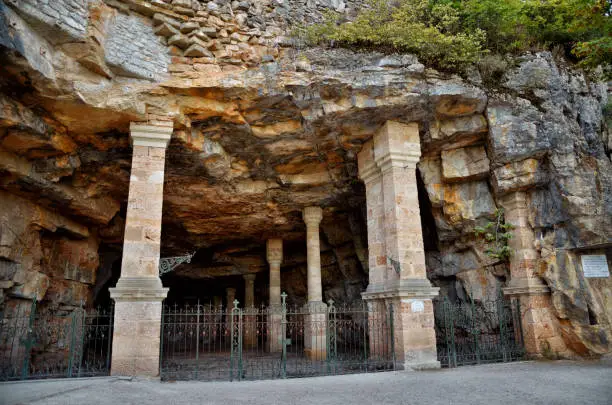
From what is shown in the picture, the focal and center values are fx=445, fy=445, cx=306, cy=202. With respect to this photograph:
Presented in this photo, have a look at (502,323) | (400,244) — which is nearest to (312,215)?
(400,244)

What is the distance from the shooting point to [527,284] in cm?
991

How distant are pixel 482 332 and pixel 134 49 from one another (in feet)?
32.8

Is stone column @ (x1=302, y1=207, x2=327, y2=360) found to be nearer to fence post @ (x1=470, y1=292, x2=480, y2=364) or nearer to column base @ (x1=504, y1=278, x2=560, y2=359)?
fence post @ (x1=470, y1=292, x2=480, y2=364)

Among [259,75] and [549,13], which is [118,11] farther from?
[549,13]

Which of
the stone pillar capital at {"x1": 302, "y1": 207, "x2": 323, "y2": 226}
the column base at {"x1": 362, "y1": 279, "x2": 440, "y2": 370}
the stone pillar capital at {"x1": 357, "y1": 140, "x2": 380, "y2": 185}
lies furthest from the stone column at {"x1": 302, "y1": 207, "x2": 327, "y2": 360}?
the stone pillar capital at {"x1": 357, "y1": 140, "x2": 380, "y2": 185}

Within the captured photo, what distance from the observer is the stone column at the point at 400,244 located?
8734 millimetres

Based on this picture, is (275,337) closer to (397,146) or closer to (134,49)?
(397,146)

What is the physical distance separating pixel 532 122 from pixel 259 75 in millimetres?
6180

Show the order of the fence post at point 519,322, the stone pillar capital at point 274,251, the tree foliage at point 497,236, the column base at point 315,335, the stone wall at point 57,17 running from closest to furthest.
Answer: the stone wall at point 57,17 → the fence post at point 519,322 → the tree foliage at point 497,236 → the column base at point 315,335 → the stone pillar capital at point 274,251

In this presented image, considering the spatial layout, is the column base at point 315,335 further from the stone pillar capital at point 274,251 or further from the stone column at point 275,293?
the stone pillar capital at point 274,251

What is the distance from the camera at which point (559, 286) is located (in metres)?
9.58

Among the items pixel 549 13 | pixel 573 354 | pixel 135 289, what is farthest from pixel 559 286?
pixel 135 289

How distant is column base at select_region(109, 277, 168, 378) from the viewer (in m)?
7.35

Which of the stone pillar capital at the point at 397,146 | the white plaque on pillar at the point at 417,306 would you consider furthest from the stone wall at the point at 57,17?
the white plaque on pillar at the point at 417,306
